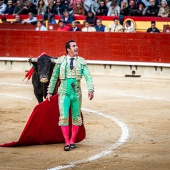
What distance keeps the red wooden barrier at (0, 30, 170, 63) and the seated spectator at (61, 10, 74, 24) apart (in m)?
0.52

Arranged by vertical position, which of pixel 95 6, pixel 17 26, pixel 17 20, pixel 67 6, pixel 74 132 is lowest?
pixel 17 26

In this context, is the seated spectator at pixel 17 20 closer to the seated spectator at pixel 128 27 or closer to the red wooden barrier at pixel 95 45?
the red wooden barrier at pixel 95 45

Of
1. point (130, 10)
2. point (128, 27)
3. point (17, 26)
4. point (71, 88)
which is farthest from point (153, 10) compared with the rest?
point (71, 88)

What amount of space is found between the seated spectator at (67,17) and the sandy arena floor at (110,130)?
379cm

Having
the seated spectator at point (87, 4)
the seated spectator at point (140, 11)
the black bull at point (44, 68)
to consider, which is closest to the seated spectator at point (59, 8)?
the seated spectator at point (87, 4)

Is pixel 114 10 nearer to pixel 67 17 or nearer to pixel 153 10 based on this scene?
pixel 153 10

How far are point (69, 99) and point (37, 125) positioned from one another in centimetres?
57

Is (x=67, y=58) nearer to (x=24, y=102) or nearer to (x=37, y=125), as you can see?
(x=37, y=125)

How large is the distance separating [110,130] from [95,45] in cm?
965

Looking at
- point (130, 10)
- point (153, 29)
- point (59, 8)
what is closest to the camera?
point (153, 29)

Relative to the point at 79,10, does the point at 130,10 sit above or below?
above

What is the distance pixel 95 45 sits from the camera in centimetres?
1933

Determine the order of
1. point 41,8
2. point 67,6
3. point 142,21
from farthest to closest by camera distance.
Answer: point 41,8, point 67,6, point 142,21

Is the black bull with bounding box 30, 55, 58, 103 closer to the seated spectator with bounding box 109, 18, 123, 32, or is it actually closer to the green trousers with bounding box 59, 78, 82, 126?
the green trousers with bounding box 59, 78, 82, 126
